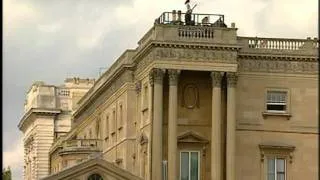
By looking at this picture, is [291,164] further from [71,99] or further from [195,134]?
[71,99]

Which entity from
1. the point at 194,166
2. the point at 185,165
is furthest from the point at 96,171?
the point at 194,166

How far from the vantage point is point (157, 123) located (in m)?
63.1

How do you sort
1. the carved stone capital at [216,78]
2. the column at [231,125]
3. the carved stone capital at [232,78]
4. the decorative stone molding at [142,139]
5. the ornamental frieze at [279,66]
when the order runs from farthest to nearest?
1. the ornamental frieze at [279,66]
2. the decorative stone molding at [142,139]
3. the carved stone capital at [232,78]
4. the carved stone capital at [216,78]
5. the column at [231,125]

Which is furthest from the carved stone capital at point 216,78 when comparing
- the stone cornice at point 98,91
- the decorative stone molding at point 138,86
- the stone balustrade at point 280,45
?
the stone cornice at point 98,91

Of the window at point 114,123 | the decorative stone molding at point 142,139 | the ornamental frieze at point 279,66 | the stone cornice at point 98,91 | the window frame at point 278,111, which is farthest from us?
the window at point 114,123

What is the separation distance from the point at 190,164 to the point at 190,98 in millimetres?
3828

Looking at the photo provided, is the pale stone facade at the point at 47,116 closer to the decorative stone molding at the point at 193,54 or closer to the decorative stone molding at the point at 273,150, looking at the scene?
the decorative stone molding at the point at 273,150

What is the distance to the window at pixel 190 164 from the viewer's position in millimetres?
64062

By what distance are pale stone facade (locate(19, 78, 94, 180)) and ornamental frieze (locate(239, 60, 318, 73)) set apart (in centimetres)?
6100

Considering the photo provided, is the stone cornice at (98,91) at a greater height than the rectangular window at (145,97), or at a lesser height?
greater

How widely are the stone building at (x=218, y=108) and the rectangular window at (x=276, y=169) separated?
0.06 m

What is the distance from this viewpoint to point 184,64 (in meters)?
63.2

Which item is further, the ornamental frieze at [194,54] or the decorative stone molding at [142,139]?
the decorative stone molding at [142,139]

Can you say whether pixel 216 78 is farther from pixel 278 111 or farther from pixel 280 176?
pixel 280 176
